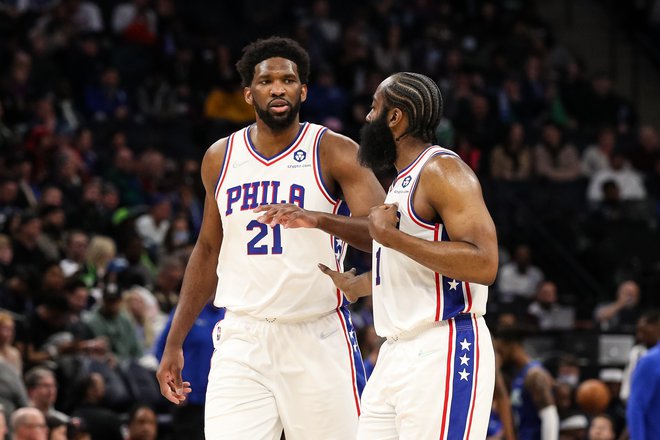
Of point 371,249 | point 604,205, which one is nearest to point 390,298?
point 371,249

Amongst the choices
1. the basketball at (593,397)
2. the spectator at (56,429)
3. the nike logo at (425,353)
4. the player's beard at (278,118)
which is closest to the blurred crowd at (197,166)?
the spectator at (56,429)

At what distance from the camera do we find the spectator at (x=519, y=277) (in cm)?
1542

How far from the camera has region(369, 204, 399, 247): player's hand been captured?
4883mm

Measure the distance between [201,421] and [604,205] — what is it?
8762mm

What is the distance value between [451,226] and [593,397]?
6.71 metres

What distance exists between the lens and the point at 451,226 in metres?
4.92

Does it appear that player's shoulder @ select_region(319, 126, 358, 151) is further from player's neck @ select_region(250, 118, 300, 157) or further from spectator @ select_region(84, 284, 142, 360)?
spectator @ select_region(84, 284, 142, 360)

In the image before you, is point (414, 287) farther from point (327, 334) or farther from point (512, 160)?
point (512, 160)

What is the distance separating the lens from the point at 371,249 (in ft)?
18.3

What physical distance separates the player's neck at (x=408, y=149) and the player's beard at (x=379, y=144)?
35 mm

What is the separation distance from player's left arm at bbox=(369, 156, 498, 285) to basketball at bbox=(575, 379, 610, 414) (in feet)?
21.8

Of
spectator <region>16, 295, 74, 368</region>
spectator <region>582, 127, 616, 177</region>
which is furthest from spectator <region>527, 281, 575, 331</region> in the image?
spectator <region>16, 295, 74, 368</region>

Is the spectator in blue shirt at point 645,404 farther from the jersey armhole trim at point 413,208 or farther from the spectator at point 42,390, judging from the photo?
the spectator at point 42,390

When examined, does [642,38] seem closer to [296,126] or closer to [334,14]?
[334,14]
